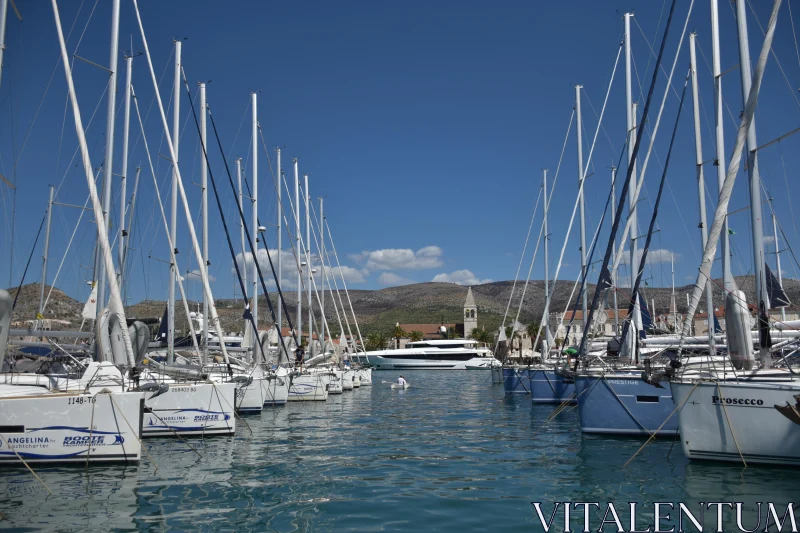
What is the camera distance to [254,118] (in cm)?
4003

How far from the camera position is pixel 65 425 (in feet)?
50.0

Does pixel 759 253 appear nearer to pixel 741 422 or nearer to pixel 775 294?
pixel 741 422

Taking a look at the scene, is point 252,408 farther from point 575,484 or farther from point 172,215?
point 575,484

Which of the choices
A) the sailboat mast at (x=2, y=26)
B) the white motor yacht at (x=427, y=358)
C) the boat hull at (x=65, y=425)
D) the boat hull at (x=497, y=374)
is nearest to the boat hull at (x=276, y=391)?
the boat hull at (x=65, y=425)

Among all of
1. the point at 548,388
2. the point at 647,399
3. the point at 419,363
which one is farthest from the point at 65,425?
the point at 419,363

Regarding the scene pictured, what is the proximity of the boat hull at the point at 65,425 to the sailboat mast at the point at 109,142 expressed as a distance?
5.28m

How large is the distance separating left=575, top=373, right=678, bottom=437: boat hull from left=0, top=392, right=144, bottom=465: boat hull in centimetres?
1407

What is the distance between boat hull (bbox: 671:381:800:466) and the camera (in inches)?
575

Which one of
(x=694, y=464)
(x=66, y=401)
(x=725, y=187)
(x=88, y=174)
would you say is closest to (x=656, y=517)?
(x=694, y=464)

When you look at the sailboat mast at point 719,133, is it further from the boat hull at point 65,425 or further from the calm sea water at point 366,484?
the boat hull at point 65,425

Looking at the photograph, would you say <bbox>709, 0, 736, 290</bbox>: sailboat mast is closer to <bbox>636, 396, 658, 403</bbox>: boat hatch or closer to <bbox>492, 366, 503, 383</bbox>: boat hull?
<bbox>636, 396, 658, 403</bbox>: boat hatch

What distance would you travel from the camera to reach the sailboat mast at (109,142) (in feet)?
68.8

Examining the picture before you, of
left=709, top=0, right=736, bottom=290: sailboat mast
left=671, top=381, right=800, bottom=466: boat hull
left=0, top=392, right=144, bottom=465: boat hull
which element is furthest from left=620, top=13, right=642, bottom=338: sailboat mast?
left=0, top=392, right=144, bottom=465: boat hull

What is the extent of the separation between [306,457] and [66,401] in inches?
260
